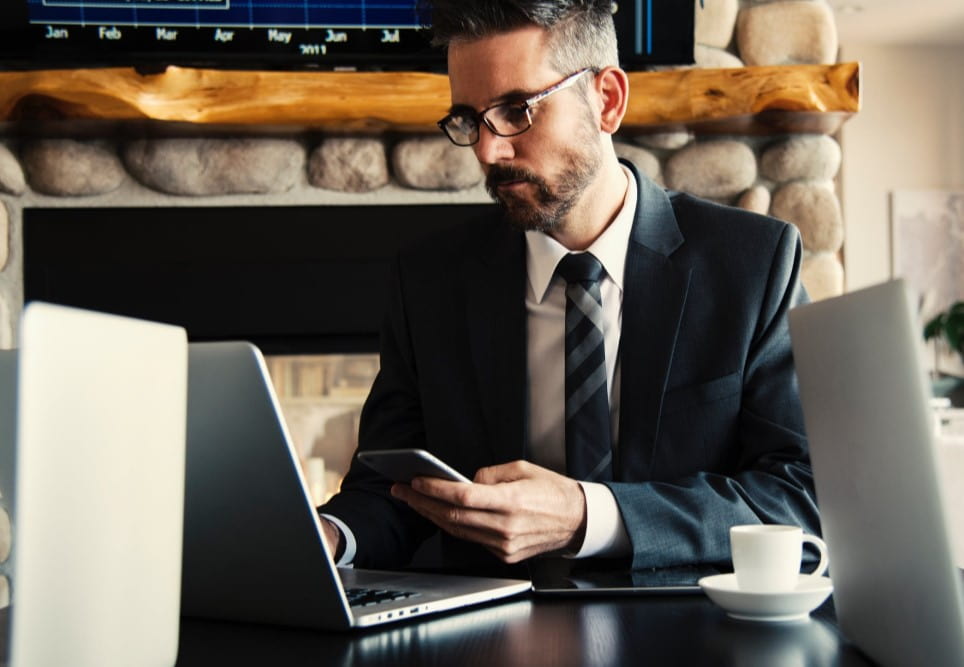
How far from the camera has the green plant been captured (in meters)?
6.57

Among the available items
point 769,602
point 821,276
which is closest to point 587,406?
point 769,602

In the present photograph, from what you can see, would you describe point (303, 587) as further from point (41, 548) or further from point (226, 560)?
point (41, 548)

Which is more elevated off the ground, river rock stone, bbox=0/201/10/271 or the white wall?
the white wall

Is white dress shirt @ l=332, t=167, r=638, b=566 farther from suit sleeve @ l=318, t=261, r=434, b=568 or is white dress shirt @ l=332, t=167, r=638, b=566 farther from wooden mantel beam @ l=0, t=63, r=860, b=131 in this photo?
wooden mantel beam @ l=0, t=63, r=860, b=131

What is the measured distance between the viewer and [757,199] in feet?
8.63

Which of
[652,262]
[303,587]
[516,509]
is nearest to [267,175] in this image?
[652,262]

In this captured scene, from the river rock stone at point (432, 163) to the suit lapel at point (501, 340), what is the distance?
0.97m

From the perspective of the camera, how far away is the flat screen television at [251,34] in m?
2.46

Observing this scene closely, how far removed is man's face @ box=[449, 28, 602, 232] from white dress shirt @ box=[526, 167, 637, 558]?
0.20ft

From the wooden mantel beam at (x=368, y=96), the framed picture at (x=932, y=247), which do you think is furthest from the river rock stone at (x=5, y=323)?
the framed picture at (x=932, y=247)

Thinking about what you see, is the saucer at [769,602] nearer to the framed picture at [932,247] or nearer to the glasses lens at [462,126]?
the glasses lens at [462,126]

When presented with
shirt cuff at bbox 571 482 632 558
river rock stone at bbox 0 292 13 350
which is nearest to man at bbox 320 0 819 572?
shirt cuff at bbox 571 482 632 558

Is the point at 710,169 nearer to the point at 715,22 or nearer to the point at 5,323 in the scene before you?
the point at 715,22

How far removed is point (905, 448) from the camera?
0.65 meters
